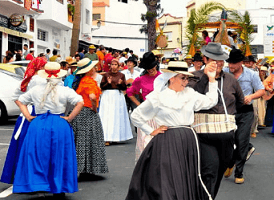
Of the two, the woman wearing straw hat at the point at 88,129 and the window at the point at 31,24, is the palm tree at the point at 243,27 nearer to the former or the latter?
the woman wearing straw hat at the point at 88,129

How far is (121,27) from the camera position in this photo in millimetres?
60125

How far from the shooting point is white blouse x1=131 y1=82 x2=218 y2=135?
5.46m

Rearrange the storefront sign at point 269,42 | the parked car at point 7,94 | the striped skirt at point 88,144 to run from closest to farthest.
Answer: the striped skirt at point 88,144, the parked car at point 7,94, the storefront sign at point 269,42

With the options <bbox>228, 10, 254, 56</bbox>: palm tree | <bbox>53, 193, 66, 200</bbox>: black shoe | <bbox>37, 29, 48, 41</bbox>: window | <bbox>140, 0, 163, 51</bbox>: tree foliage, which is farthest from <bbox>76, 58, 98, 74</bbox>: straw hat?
<bbox>37, 29, 48, 41</bbox>: window

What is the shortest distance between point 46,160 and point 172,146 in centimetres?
206

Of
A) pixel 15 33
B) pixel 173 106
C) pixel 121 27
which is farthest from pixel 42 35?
pixel 173 106

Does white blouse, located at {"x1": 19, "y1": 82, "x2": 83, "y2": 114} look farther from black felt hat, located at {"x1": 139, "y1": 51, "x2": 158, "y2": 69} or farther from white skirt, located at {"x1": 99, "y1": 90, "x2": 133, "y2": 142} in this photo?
white skirt, located at {"x1": 99, "y1": 90, "x2": 133, "y2": 142}

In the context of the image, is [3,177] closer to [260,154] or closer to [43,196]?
[43,196]

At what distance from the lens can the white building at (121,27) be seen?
59.3 meters

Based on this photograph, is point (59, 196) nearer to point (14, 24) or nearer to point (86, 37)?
point (14, 24)

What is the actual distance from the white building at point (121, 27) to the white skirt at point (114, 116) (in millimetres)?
44197

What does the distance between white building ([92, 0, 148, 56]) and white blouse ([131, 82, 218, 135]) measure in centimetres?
5147

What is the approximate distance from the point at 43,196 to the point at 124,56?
18.0 metres

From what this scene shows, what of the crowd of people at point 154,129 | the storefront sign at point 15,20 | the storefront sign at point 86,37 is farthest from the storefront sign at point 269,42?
the crowd of people at point 154,129
